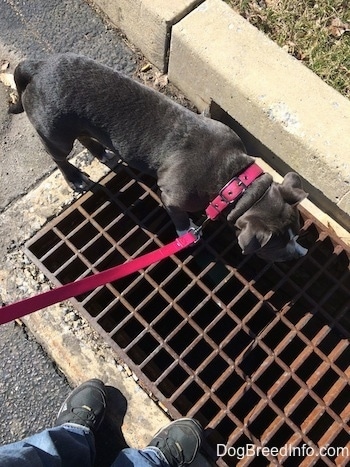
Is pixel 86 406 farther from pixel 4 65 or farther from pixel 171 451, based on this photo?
pixel 4 65

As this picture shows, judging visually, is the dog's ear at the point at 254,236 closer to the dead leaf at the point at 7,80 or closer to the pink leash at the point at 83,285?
the pink leash at the point at 83,285

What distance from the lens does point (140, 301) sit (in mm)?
3908

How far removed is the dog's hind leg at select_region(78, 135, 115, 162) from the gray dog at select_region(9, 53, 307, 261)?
29 cm

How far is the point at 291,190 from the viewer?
3215mm

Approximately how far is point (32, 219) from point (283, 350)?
6.58ft

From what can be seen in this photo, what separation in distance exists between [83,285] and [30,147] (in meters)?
1.50

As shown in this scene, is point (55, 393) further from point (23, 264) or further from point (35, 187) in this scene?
point (35, 187)

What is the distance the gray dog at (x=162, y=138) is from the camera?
127 inches

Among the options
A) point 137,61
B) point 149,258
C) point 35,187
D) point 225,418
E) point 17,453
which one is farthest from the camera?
point 137,61

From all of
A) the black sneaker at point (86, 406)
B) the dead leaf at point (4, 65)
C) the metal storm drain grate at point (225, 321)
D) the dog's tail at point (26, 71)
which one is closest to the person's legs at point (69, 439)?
the black sneaker at point (86, 406)

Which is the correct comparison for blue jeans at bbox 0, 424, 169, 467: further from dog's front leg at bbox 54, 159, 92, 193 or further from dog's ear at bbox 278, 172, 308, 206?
dog's ear at bbox 278, 172, 308, 206

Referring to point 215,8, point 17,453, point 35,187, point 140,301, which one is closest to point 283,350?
point 140,301

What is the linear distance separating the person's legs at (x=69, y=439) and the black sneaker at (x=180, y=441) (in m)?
0.41

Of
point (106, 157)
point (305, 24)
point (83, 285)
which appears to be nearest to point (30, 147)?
point (106, 157)
